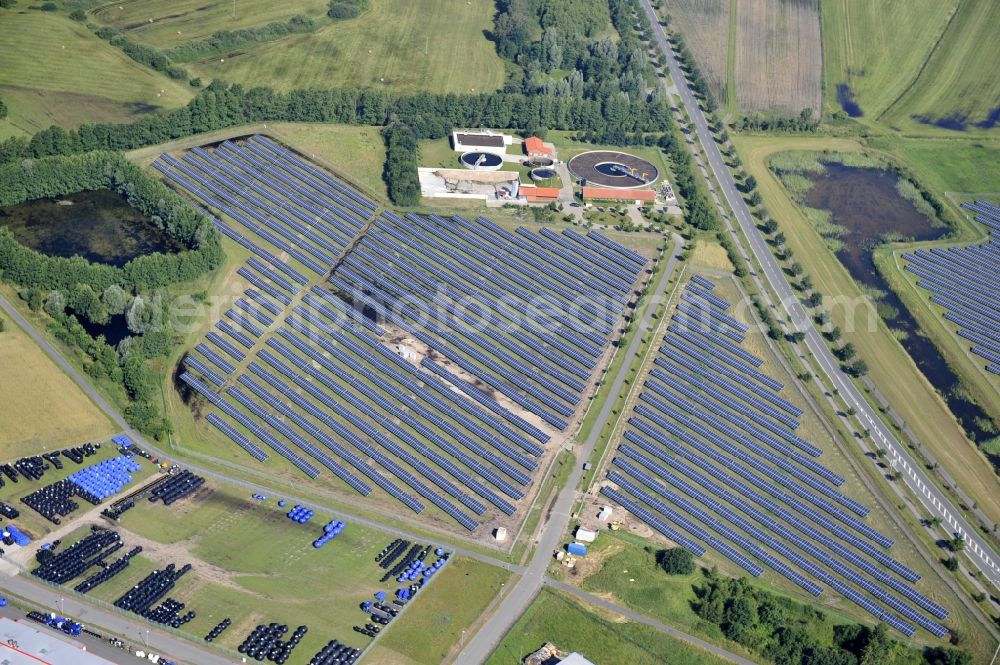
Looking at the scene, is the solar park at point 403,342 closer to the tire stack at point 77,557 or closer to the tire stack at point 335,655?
the tire stack at point 77,557

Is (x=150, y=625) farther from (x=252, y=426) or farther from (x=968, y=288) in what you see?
(x=968, y=288)

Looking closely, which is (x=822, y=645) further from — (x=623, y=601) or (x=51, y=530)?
(x=51, y=530)

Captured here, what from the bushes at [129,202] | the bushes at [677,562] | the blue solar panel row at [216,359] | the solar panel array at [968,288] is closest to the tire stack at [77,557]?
the blue solar panel row at [216,359]

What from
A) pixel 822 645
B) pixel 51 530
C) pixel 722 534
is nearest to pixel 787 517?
pixel 722 534

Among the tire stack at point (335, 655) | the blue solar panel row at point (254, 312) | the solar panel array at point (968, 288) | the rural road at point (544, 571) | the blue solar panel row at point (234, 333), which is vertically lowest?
the rural road at point (544, 571)

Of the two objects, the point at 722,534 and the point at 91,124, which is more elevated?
the point at 91,124

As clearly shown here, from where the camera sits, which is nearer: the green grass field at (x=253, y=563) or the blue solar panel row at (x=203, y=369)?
the green grass field at (x=253, y=563)
